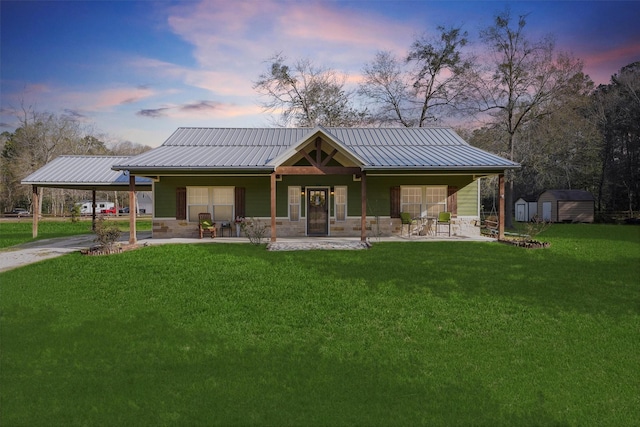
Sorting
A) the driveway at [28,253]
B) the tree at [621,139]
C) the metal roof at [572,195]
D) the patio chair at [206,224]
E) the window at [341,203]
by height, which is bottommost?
the driveway at [28,253]

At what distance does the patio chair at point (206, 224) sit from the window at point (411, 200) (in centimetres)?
770

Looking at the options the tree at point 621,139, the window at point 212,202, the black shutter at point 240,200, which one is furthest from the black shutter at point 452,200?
the tree at point 621,139

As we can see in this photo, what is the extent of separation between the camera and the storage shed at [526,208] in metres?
33.7

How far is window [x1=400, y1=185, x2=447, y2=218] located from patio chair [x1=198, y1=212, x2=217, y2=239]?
25.2 ft

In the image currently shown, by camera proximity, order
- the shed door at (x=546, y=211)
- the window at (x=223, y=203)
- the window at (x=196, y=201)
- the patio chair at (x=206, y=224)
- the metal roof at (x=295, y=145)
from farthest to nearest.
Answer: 1. the shed door at (x=546, y=211)
2. the window at (x=223, y=203)
3. the window at (x=196, y=201)
4. the patio chair at (x=206, y=224)
5. the metal roof at (x=295, y=145)

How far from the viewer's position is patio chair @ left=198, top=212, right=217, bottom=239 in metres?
14.8

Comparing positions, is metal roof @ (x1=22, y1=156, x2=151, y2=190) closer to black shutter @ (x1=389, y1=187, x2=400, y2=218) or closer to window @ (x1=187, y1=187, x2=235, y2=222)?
window @ (x1=187, y1=187, x2=235, y2=222)

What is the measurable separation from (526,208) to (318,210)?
88.0ft

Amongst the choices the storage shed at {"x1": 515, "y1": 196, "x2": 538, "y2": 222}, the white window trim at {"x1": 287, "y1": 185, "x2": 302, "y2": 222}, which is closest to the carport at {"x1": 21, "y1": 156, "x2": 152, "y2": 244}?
the white window trim at {"x1": 287, "y1": 185, "x2": 302, "y2": 222}

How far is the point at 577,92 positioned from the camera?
2383 cm

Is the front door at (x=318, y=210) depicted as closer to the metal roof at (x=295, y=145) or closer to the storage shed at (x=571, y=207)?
the metal roof at (x=295, y=145)

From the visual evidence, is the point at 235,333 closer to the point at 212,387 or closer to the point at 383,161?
the point at 212,387

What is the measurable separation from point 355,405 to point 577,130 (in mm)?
37145

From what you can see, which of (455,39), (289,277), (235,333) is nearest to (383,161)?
(289,277)
